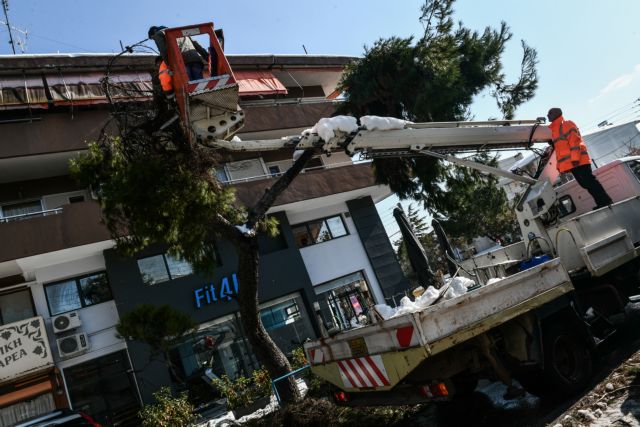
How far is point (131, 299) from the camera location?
43.0 ft

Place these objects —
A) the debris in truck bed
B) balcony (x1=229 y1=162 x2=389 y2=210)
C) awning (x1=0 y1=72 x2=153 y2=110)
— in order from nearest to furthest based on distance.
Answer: the debris in truck bed < awning (x1=0 y1=72 x2=153 y2=110) < balcony (x1=229 y1=162 x2=389 y2=210)

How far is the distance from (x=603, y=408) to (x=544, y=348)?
80 cm

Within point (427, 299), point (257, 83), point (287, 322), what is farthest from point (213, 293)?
point (427, 299)

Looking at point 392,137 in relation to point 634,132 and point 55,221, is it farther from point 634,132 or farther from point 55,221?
point 634,132

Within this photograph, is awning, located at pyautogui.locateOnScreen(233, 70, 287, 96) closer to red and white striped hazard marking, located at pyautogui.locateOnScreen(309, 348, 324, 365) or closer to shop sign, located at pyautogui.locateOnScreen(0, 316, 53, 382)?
shop sign, located at pyautogui.locateOnScreen(0, 316, 53, 382)

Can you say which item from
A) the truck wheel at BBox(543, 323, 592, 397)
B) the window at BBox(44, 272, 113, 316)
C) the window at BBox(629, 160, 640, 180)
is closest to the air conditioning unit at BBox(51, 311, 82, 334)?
the window at BBox(44, 272, 113, 316)

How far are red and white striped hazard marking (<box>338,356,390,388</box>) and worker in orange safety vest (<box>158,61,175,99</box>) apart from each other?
3684 mm

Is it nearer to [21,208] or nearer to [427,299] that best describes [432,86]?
[427,299]

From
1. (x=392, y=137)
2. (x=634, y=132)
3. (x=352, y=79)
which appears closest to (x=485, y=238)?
(x=352, y=79)

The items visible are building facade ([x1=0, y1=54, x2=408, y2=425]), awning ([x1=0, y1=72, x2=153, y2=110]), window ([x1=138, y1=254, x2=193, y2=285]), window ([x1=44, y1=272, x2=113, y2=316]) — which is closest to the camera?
building facade ([x1=0, y1=54, x2=408, y2=425])

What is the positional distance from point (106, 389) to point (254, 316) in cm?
760

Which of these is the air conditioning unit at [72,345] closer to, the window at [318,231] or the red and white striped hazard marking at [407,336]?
the window at [318,231]

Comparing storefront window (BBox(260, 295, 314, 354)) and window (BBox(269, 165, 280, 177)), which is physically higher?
window (BBox(269, 165, 280, 177))

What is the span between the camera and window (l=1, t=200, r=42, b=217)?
13289 millimetres
